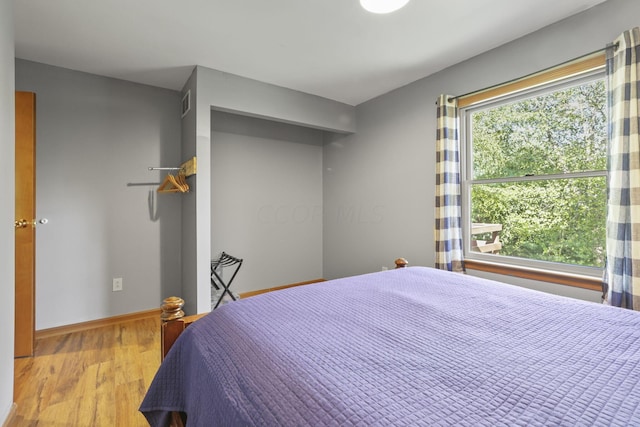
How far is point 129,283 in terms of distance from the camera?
2.87 m

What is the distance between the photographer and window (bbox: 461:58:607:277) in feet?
6.38

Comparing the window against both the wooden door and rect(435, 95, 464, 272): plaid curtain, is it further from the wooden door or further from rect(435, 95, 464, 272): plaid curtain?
the wooden door

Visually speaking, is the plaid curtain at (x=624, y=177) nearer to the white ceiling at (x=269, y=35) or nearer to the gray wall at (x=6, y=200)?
the white ceiling at (x=269, y=35)

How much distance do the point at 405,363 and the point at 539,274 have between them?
72.7 inches

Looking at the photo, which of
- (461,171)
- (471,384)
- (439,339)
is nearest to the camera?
(471,384)

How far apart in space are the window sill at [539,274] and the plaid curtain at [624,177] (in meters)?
0.15

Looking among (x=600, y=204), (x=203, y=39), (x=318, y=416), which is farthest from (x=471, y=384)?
(x=203, y=39)

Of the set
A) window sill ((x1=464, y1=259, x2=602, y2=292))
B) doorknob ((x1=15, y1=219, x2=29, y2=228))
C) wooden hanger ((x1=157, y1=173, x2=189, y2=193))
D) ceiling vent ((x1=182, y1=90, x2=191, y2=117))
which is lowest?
window sill ((x1=464, y1=259, x2=602, y2=292))

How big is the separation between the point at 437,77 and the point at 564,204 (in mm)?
1487

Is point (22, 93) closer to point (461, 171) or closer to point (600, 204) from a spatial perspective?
point (461, 171)

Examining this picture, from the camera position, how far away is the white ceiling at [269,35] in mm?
1837

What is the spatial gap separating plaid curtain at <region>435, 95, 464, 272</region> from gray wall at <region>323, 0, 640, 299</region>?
0.18 metres

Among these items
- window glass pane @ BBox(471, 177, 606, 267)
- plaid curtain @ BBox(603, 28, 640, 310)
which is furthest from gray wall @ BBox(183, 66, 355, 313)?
plaid curtain @ BBox(603, 28, 640, 310)

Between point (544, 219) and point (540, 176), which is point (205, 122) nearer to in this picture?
point (540, 176)
